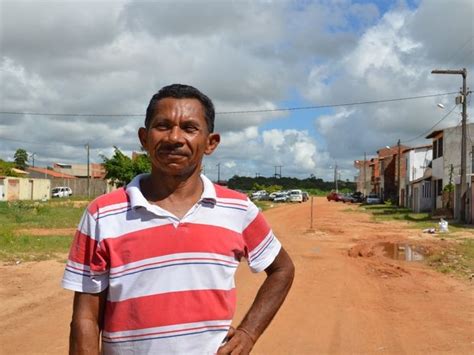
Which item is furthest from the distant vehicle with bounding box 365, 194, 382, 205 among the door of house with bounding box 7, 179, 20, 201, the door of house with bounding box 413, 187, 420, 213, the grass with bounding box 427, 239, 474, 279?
the grass with bounding box 427, 239, 474, 279

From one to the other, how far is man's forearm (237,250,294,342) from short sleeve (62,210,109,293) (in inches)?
22.2

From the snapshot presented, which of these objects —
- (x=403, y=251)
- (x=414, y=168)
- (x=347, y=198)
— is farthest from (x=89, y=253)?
(x=347, y=198)

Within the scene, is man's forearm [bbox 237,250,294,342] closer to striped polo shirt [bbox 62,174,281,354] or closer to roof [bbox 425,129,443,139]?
striped polo shirt [bbox 62,174,281,354]

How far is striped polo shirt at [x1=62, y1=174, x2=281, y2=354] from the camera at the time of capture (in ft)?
6.60

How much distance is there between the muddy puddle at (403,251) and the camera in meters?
15.7

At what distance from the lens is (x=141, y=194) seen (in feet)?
6.98

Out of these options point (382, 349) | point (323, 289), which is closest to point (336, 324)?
point (382, 349)

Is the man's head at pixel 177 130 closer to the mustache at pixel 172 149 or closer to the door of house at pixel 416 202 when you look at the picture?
the mustache at pixel 172 149

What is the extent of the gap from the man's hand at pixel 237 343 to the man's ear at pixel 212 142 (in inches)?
27.1

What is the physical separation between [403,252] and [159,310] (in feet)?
52.2

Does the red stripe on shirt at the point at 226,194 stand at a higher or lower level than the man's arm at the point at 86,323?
higher

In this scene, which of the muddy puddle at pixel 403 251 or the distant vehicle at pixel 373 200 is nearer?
the muddy puddle at pixel 403 251

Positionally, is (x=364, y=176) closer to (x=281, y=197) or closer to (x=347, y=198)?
(x=347, y=198)

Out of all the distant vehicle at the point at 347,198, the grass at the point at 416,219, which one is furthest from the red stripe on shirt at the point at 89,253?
the distant vehicle at the point at 347,198
